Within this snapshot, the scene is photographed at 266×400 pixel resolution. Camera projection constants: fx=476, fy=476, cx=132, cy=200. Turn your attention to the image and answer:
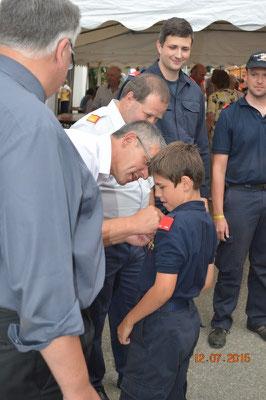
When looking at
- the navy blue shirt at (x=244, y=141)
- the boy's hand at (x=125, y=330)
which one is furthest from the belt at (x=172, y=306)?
the navy blue shirt at (x=244, y=141)

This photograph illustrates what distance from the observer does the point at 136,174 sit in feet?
6.85

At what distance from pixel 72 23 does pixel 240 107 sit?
2467 mm

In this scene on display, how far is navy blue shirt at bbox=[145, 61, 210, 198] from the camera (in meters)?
3.24

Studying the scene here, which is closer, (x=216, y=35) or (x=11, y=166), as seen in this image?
(x=11, y=166)

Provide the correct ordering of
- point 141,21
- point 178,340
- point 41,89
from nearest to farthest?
1. point 41,89
2. point 178,340
3. point 141,21

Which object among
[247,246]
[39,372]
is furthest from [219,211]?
[39,372]

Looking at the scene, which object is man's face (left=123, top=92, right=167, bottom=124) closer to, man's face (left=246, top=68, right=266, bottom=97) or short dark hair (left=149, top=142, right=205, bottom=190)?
short dark hair (left=149, top=142, right=205, bottom=190)

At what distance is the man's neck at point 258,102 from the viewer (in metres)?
3.41

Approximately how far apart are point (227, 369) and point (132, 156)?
182 cm

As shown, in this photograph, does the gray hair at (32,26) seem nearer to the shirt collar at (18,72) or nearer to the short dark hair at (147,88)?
the shirt collar at (18,72)

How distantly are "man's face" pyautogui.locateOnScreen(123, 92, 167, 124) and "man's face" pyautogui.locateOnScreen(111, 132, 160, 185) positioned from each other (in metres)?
0.59

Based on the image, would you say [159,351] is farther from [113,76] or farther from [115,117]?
[113,76]

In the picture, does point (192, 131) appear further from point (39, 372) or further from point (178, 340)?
point (39, 372)

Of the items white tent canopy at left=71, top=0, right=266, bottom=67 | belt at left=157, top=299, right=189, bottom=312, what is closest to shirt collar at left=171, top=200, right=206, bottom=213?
belt at left=157, top=299, right=189, bottom=312
